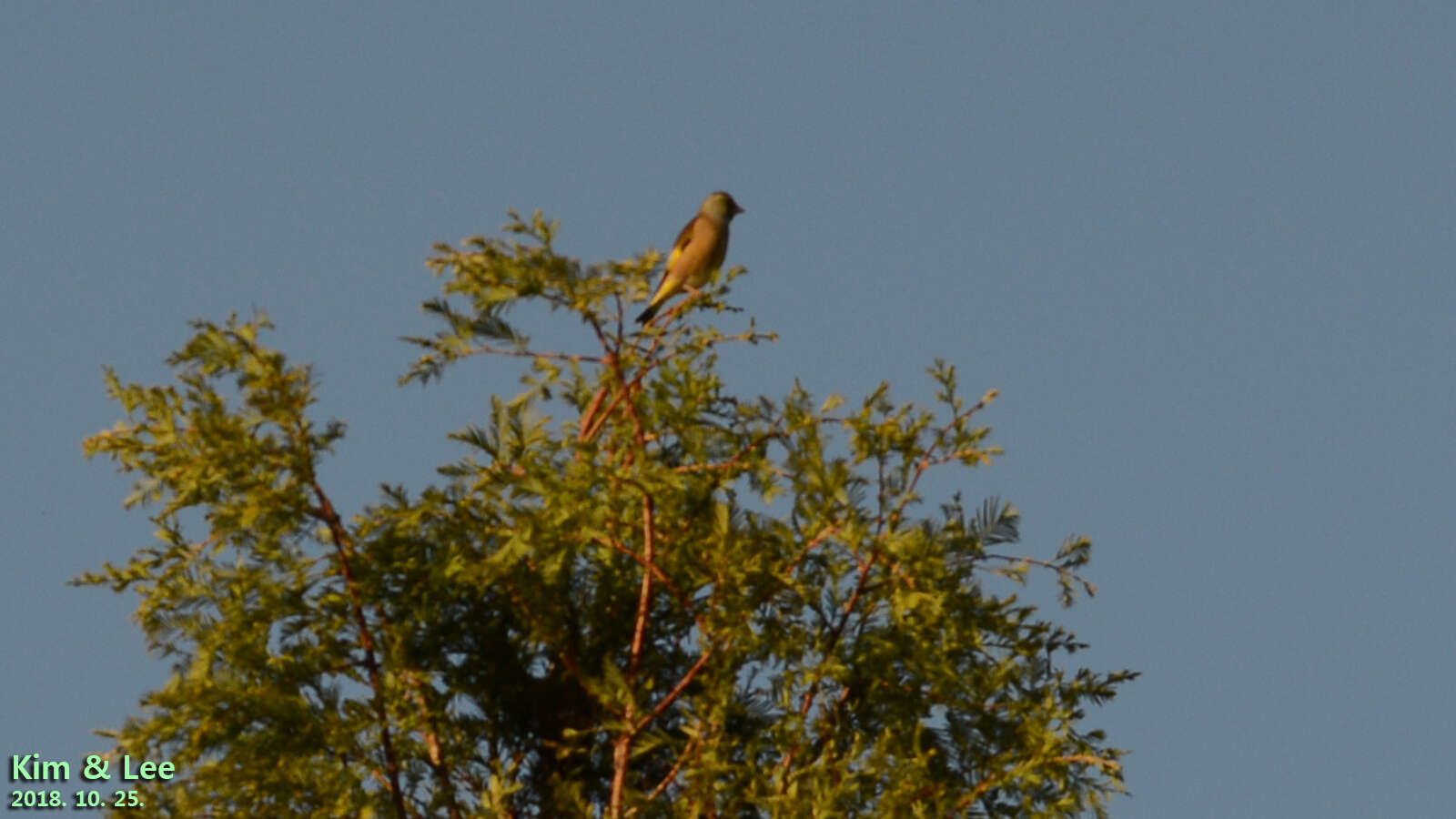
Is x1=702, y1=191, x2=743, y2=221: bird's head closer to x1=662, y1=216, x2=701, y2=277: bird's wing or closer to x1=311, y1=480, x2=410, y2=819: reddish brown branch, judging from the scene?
x1=662, y1=216, x2=701, y2=277: bird's wing

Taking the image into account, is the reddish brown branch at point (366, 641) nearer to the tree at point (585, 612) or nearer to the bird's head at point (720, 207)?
the tree at point (585, 612)

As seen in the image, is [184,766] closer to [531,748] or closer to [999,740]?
[531,748]

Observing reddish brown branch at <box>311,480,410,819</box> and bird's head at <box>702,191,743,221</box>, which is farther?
bird's head at <box>702,191,743,221</box>

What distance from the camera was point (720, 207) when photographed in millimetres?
16125

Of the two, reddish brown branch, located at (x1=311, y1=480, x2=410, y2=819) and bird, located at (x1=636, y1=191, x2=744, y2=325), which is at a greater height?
bird, located at (x1=636, y1=191, x2=744, y2=325)

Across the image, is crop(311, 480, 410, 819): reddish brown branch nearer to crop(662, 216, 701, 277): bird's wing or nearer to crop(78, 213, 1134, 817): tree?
crop(78, 213, 1134, 817): tree

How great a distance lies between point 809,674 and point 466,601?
2.18 m

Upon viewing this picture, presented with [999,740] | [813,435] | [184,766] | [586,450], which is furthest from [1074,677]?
[184,766]

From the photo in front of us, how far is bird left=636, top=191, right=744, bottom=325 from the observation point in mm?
15617

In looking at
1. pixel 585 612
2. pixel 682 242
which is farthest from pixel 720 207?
pixel 585 612

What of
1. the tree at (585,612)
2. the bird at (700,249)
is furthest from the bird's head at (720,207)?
the tree at (585,612)

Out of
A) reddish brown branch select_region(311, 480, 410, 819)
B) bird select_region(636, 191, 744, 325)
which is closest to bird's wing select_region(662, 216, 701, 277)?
bird select_region(636, 191, 744, 325)

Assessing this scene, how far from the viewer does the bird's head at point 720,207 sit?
1600 cm

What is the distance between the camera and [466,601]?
1170 cm
